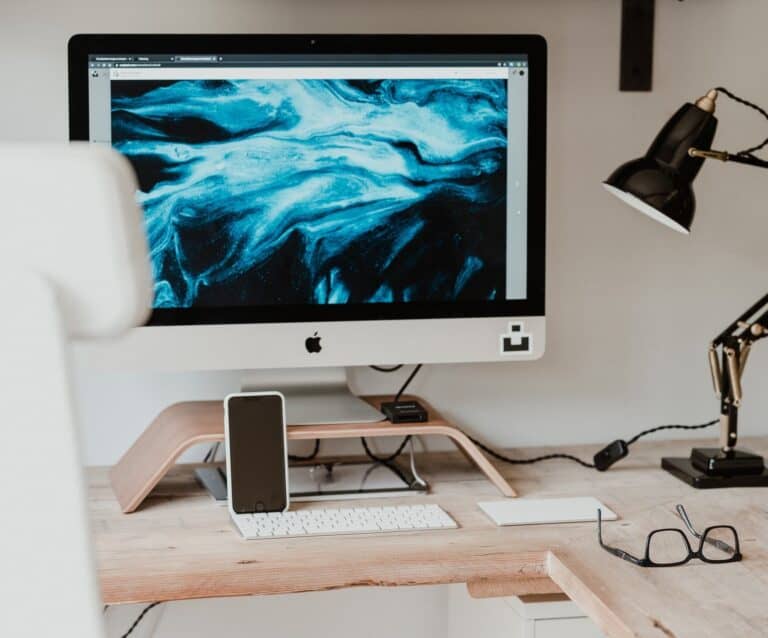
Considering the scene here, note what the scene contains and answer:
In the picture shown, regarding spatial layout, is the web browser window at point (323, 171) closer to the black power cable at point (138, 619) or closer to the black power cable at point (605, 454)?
the black power cable at point (605, 454)

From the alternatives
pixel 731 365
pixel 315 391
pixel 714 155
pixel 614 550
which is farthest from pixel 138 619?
pixel 714 155

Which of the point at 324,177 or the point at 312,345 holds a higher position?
the point at 324,177

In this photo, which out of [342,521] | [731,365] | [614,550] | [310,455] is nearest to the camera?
[614,550]

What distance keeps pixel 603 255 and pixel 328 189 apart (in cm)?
57

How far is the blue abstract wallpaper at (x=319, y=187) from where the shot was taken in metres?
1.55

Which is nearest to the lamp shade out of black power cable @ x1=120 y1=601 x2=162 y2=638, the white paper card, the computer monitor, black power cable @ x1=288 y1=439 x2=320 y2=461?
the computer monitor

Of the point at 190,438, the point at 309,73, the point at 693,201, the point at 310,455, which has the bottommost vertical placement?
the point at 310,455

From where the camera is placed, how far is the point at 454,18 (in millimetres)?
1836

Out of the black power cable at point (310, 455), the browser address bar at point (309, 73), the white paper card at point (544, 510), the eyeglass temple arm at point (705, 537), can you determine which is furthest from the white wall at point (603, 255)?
the eyeglass temple arm at point (705, 537)

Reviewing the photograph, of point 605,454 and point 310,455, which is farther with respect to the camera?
point 310,455

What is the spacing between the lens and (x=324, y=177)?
1.58 meters

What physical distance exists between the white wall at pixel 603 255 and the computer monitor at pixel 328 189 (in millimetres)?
263

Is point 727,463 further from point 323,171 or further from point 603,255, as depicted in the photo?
point 323,171

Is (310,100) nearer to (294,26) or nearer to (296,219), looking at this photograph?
(296,219)
